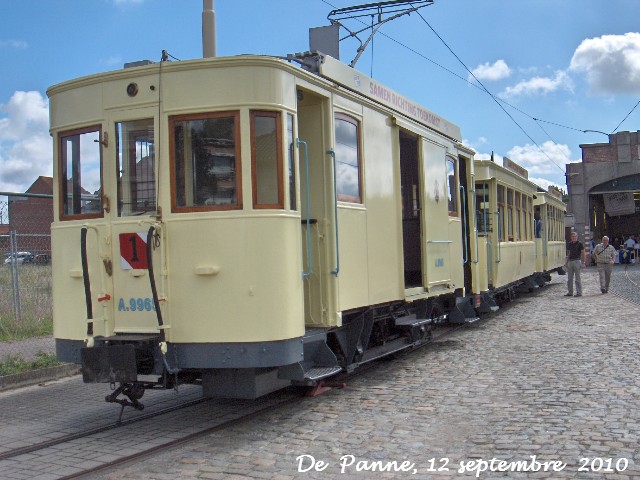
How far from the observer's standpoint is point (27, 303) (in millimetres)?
12148

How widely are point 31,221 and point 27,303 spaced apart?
141 centimetres

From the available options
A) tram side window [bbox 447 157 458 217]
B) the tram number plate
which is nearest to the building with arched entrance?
tram side window [bbox 447 157 458 217]

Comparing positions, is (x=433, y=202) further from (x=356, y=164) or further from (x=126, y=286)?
(x=126, y=286)

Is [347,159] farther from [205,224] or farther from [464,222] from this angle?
[464,222]

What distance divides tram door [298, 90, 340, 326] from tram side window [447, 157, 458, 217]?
4.02 metres

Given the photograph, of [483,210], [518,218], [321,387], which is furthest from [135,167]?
[518,218]

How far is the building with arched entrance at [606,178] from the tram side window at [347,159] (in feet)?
108

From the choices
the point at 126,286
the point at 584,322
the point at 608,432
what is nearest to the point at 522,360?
the point at 608,432

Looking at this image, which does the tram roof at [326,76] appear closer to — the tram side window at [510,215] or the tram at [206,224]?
the tram at [206,224]

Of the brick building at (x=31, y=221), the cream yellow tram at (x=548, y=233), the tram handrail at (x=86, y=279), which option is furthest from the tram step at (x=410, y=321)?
the cream yellow tram at (x=548, y=233)

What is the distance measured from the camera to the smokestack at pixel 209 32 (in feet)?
34.6

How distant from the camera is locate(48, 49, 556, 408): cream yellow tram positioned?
241 inches

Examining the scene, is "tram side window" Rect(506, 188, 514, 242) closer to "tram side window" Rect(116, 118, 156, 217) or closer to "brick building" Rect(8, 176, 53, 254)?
"brick building" Rect(8, 176, 53, 254)

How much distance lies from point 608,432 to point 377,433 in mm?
1829
